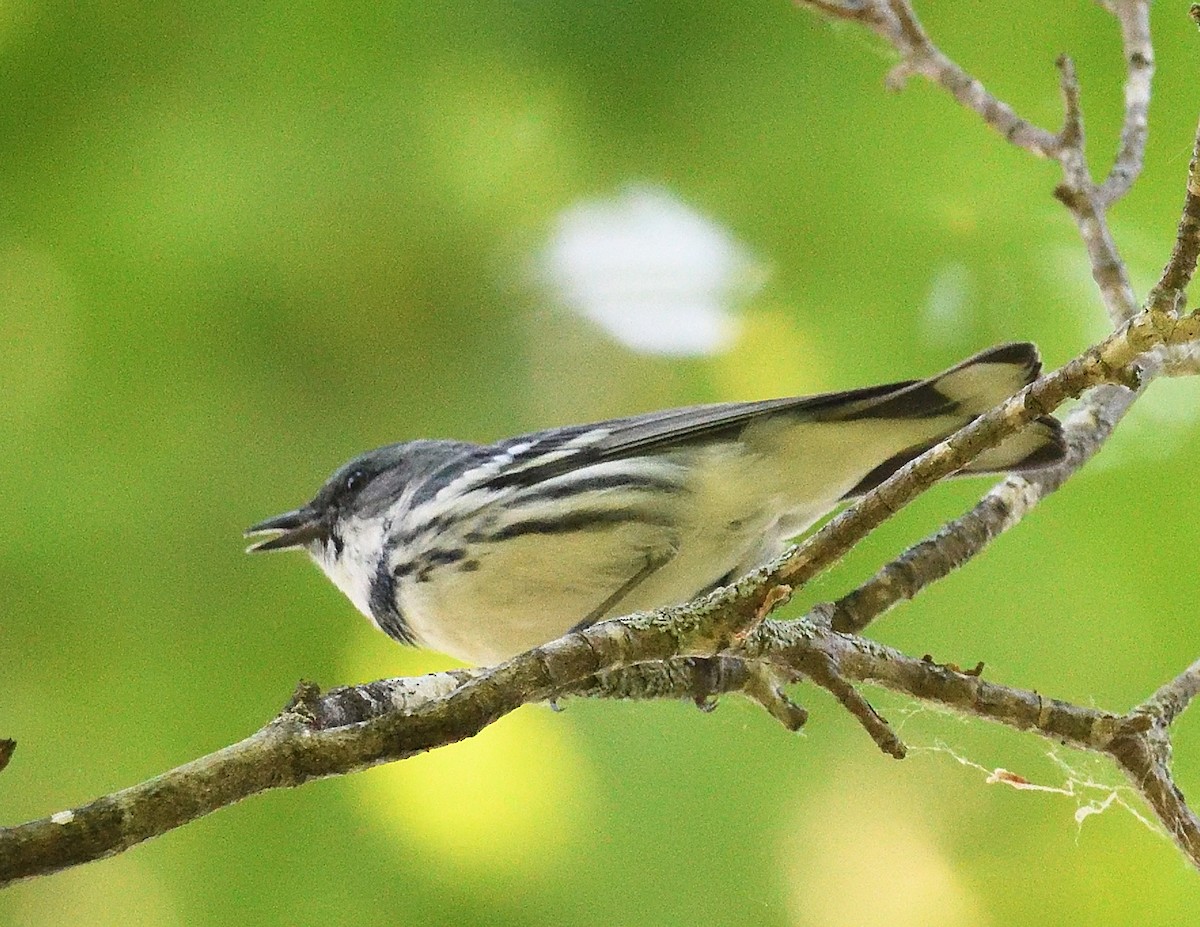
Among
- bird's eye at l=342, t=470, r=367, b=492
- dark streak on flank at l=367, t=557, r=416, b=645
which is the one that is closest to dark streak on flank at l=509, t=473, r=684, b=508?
dark streak on flank at l=367, t=557, r=416, b=645

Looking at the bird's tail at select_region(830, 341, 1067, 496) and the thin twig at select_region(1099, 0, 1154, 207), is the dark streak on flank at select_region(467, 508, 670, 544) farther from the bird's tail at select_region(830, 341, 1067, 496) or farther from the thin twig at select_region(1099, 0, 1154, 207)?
the thin twig at select_region(1099, 0, 1154, 207)

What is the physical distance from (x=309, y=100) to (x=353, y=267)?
31 centimetres

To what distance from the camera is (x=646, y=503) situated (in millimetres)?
1883

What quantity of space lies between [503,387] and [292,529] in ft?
1.72

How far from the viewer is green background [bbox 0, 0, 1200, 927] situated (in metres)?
2.25

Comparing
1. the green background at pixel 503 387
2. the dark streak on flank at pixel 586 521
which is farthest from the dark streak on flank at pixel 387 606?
the green background at pixel 503 387

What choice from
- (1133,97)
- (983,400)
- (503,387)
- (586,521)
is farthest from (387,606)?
(1133,97)

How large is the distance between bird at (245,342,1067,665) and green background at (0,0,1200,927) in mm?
474

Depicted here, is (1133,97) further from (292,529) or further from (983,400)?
(292,529)

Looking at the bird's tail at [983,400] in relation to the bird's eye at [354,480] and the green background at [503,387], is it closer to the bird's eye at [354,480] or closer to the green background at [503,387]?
the green background at [503,387]

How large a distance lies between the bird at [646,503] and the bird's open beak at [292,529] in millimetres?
315

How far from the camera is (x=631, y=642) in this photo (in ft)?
3.87

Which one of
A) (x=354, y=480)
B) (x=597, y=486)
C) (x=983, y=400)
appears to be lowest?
(x=983, y=400)

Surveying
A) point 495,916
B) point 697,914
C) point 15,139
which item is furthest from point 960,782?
point 15,139
